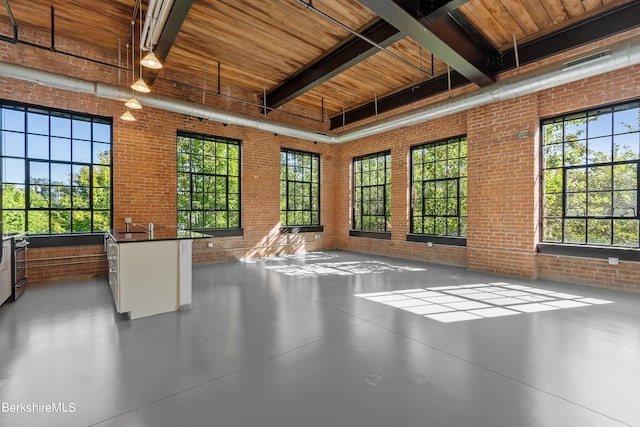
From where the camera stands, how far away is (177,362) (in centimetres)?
246

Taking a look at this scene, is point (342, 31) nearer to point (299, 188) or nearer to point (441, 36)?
point (441, 36)

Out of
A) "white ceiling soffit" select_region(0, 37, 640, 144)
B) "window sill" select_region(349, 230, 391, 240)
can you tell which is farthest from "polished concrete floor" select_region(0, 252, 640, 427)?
"window sill" select_region(349, 230, 391, 240)

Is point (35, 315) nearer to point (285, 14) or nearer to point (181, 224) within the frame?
point (181, 224)

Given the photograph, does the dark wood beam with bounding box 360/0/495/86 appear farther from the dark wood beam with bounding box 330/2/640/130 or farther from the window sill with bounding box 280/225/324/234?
the window sill with bounding box 280/225/324/234

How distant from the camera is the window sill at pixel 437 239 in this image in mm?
6521

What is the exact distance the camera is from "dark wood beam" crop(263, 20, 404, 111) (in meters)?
4.48

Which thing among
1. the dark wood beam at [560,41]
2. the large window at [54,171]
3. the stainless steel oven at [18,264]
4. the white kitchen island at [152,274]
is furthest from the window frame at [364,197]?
the stainless steel oven at [18,264]

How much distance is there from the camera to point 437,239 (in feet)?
22.6

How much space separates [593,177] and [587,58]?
1.97 metres

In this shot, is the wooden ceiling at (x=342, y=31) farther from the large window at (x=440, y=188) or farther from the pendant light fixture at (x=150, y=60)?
the large window at (x=440, y=188)

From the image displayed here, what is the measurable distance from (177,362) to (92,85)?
4922 mm

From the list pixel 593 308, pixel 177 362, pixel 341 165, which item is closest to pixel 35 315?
pixel 177 362

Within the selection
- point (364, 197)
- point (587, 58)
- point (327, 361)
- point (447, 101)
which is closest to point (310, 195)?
point (364, 197)

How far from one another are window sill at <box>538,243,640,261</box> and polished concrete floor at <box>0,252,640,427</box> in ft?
2.15
